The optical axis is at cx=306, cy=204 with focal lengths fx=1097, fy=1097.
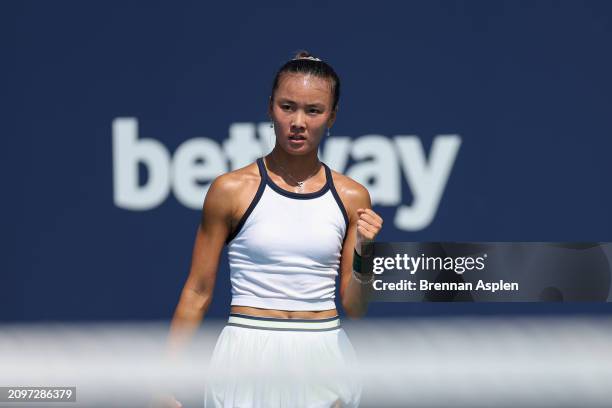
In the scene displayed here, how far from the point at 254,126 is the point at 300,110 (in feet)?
9.24

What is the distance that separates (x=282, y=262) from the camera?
2938 mm

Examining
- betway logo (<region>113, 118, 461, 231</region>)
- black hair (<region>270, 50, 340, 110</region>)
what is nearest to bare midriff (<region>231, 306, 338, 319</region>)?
black hair (<region>270, 50, 340, 110</region>)

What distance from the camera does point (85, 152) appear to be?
5805 mm

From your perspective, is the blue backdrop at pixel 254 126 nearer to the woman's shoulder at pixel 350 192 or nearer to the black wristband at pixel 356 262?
the woman's shoulder at pixel 350 192

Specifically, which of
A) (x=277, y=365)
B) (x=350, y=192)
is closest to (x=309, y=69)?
(x=350, y=192)

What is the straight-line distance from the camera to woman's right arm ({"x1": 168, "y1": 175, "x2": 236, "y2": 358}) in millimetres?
2936

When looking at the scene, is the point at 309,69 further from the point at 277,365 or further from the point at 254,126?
the point at 254,126

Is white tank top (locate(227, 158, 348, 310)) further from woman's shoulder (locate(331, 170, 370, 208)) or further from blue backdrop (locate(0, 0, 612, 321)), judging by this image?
blue backdrop (locate(0, 0, 612, 321))

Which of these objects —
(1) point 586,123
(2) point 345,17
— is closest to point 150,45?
(2) point 345,17

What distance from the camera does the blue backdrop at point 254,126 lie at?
5.62m

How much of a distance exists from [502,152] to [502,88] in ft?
1.08

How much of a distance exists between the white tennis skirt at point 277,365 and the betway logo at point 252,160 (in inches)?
105

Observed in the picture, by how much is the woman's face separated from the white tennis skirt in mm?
484

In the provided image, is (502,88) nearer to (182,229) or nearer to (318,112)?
(182,229)
